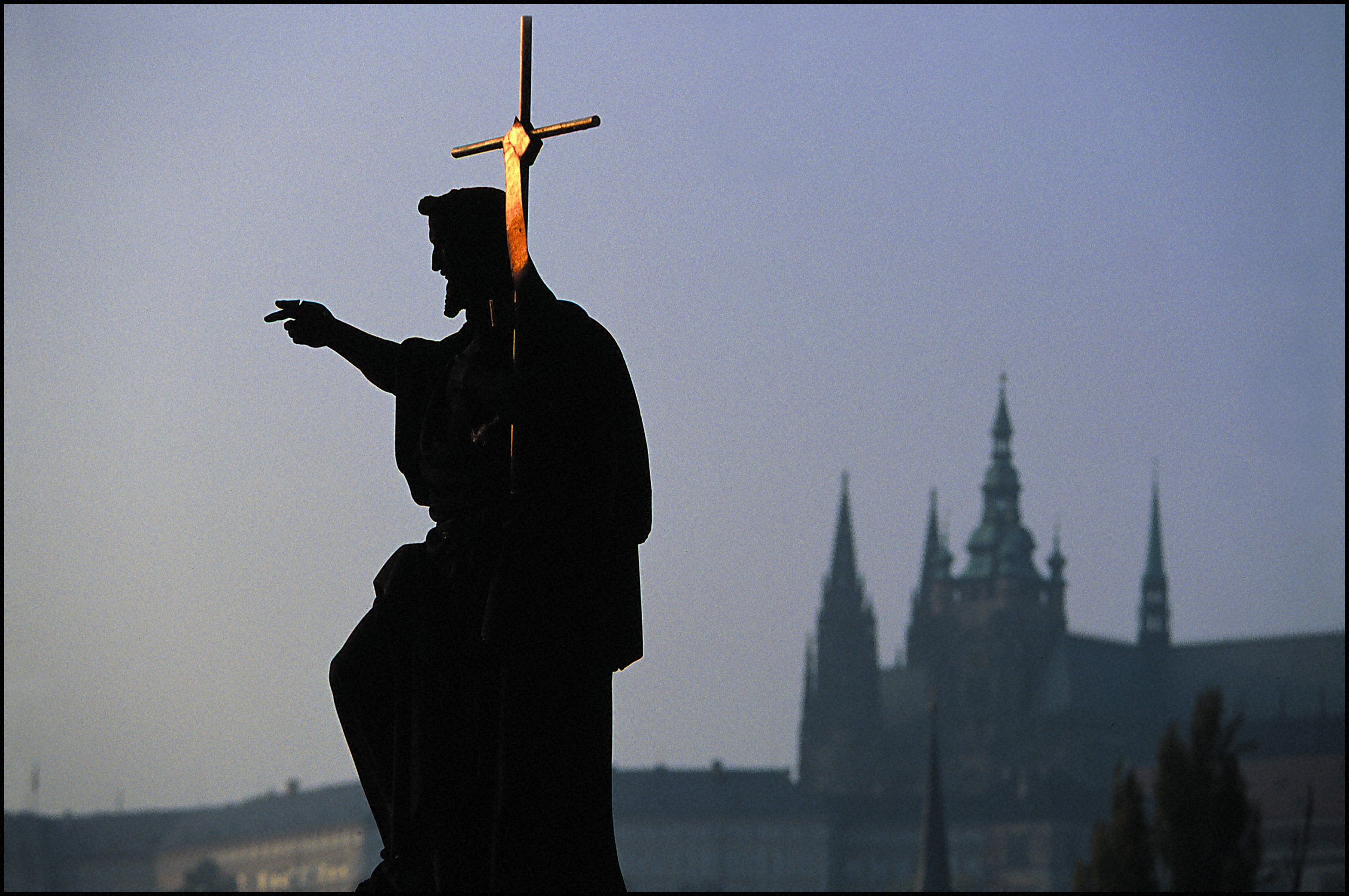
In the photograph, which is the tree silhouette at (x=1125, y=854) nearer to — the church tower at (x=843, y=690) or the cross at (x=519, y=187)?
the cross at (x=519, y=187)

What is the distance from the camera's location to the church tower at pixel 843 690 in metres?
162

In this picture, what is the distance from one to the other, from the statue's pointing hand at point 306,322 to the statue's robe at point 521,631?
57 centimetres

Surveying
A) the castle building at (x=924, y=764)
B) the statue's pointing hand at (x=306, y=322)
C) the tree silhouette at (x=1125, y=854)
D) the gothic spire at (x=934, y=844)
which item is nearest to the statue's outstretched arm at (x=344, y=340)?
the statue's pointing hand at (x=306, y=322)

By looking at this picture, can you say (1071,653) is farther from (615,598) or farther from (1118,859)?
(615,598)

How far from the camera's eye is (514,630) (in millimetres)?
7078

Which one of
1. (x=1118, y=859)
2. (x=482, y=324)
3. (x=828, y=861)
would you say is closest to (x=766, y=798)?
(x=828, y=861)

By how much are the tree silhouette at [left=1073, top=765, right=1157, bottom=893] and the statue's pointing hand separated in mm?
64781

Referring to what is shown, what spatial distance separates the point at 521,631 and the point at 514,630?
0.02m

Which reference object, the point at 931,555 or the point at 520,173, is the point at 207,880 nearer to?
the point at 931,555

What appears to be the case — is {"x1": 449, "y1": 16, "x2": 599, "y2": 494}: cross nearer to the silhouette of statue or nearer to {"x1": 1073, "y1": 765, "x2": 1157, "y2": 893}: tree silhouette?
the silhouette of statue

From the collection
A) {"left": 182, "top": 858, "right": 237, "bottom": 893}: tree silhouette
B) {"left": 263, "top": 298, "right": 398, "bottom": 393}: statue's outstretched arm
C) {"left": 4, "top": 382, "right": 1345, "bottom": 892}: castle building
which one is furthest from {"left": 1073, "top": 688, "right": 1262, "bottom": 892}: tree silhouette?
{"left": 182, "top": 858, "right": 237, "bottom": 893}: tree silhouette

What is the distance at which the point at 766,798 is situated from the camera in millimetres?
162125

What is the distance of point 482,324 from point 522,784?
52.3 inches

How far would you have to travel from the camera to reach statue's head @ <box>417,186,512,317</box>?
7520 mm
